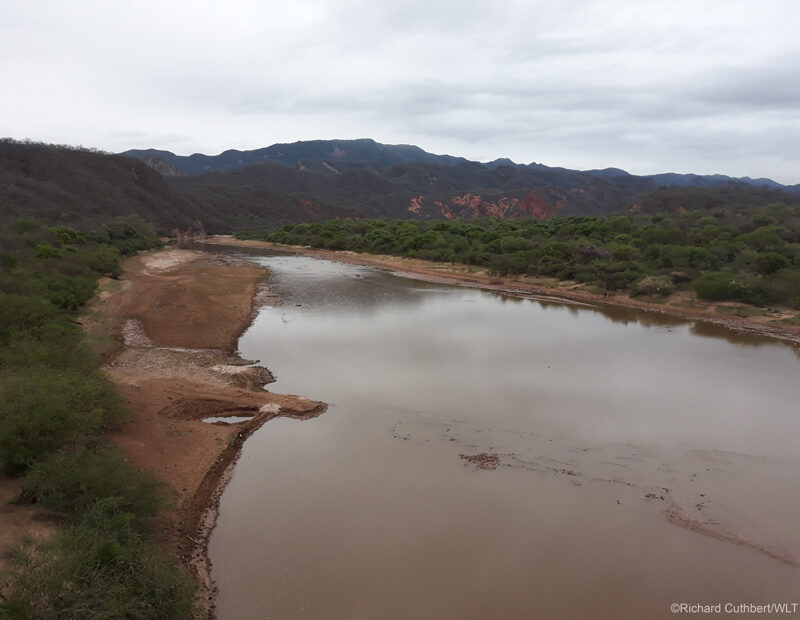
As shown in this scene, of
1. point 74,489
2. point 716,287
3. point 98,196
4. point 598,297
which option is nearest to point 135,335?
point 74,489

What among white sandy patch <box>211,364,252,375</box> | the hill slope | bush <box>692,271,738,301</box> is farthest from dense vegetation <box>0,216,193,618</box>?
the hill slope

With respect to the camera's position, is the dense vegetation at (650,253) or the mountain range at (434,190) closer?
the dense vegetation at (650,253)

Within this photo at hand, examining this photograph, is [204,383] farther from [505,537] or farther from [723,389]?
[723,389]

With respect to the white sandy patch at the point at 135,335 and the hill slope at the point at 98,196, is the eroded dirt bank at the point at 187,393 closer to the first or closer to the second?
the white sandy patch at the point at 135,335

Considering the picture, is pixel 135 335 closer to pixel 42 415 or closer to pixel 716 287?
pixel 42 415

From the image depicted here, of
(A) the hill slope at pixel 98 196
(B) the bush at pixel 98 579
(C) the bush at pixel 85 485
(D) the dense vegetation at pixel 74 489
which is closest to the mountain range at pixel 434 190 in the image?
(A) the hill slope at pixel 98 196

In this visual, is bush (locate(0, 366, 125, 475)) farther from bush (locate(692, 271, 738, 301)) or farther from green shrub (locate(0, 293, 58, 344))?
bush (locate(692, 271, 738, 301))
